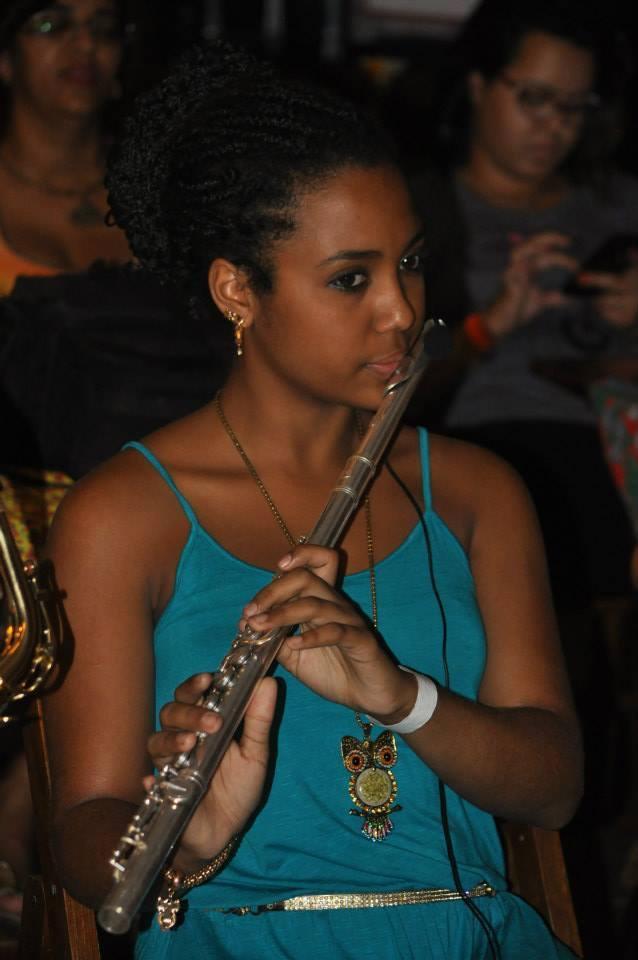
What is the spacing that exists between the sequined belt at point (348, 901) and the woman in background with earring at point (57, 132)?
149 cm

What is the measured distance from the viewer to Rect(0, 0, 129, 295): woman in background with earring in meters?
2.81

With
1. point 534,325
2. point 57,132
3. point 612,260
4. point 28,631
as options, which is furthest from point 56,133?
point 28,631

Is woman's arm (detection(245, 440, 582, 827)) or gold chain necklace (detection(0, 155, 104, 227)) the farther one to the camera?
gold chain necklace (detection(0, 155, 104, 227))

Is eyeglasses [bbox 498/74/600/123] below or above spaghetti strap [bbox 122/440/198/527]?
below

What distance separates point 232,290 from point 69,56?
1282mm

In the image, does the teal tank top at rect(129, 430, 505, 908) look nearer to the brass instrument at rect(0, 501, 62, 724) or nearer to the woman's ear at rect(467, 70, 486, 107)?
the brass instrument at rect(0, 501, 62, 724)

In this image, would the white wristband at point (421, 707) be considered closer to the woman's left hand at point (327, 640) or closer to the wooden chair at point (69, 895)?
the woman's left hand at point (327, 640)

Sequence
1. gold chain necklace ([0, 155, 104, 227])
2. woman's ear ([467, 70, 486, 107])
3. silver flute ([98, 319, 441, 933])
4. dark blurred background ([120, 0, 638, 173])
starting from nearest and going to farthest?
silver flute ([98, 319, 441, 933]), gold chain necklace ([0, 155, 104, 227]), woman's ear ([467, 70, 486, 107]), dark blurred background ([120, 0, 638, 173])

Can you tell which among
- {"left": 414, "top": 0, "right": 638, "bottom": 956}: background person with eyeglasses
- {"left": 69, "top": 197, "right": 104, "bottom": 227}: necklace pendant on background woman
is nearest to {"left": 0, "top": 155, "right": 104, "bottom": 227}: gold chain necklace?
Answer: {"left": 69, "top": 197, "right": 104, "bottom": 227}: necklace pendant on background woman

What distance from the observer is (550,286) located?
10.6 feet

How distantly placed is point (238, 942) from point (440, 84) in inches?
94.5

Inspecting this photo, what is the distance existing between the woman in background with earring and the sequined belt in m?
1.49

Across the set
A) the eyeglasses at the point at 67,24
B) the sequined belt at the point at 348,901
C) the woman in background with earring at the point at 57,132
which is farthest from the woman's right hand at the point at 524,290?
the sequined belt at the point at 348,901

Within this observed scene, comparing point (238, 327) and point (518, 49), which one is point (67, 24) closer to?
point (518, 49)
